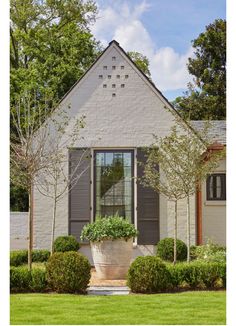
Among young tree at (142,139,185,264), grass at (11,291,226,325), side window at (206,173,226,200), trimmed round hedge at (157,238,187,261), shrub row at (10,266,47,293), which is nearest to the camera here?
grass at (11,291,226,325)

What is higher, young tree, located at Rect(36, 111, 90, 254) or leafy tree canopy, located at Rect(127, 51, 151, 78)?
leafy tree canopy, located at Rect(127, 51, 151, 78)

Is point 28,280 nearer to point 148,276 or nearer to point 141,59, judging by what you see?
point 148,276

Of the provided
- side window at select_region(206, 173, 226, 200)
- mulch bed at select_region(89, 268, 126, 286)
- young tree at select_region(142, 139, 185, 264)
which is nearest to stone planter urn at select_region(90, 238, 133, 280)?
mulch bed at select_region(89, 268, 126, 286)

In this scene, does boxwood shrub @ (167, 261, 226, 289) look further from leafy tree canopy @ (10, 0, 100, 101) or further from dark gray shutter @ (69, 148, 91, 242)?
leafy tree canopy @ (10, 0, 100, 101)

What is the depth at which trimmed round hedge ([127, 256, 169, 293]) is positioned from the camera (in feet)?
30.9

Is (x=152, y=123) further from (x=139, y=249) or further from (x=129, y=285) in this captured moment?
(x=129, y=285)

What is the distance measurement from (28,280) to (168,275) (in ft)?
6.98

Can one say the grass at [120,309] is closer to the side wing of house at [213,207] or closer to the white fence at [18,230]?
the side wing of house at [213,207]

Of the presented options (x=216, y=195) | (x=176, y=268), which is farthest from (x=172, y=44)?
(x=176, y=268)

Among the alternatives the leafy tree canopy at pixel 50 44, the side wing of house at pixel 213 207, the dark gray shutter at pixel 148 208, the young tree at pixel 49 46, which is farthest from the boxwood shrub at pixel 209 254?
the leafy tree canopy at pixel 50 44

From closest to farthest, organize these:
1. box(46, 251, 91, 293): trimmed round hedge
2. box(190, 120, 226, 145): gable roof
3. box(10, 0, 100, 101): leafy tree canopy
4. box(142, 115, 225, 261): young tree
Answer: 1. box(46, 251, 91, 293): trimmed round hedge
2. box(142, 115, 225, 261): young tree
3. box(190, 120, 226, 145): gable roof
4. box(10, 0, 100, 101): leafy tree canopy

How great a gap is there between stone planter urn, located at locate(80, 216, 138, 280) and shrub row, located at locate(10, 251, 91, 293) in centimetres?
129

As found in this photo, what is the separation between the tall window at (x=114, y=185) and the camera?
13.1 m
